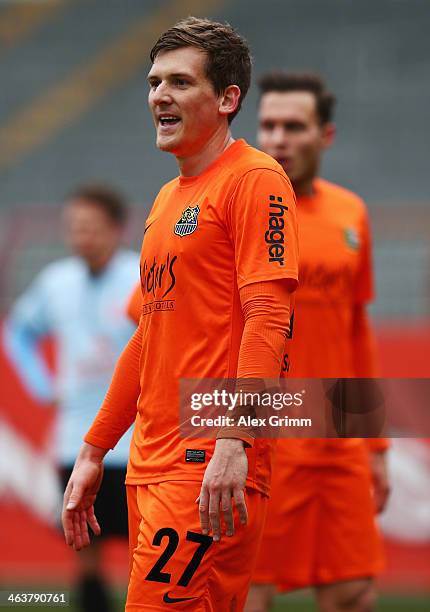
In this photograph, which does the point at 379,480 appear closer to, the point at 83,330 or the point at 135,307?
the point at 135,307

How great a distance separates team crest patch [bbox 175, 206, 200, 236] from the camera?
3332 millimetres

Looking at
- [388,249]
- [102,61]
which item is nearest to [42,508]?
[388,249]

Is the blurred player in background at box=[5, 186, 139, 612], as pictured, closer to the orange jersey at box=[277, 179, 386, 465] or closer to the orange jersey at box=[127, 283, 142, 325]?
the orange jersey at box=[277, 179, 386, 465]

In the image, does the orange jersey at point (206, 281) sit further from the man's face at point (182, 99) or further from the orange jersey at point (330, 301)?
the orange jersey at point (330, 301)

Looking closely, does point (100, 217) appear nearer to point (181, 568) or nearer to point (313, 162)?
point (313, 162)

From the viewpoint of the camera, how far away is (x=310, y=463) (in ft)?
15.9

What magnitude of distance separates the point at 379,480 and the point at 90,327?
7.18 feet

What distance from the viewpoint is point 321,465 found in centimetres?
488

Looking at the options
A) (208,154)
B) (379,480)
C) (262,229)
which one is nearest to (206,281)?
(262,229)

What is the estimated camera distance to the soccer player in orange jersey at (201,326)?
3.14 meters

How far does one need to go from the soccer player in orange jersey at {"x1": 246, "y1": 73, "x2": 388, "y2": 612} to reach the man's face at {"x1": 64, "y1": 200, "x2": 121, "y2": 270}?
1.92 metres

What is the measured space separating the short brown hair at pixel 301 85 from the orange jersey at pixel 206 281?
1.94 meters

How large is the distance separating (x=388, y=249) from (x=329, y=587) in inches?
215

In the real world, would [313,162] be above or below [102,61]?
below
